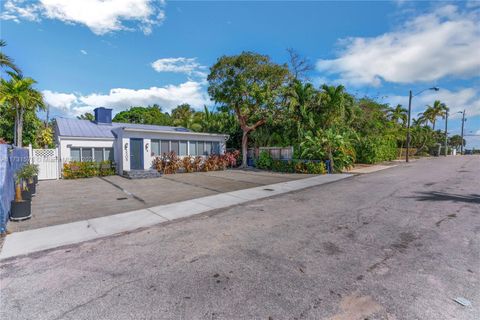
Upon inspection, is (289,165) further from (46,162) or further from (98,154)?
(46,162)

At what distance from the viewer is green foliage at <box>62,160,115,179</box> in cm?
1449

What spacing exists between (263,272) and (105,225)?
4.24m

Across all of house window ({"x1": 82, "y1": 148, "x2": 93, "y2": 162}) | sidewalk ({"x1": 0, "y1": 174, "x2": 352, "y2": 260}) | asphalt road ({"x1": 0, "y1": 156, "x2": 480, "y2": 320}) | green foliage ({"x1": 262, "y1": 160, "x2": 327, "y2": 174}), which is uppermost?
house window ({"x1": 82, "y1": 148, "x2": 93, "y2": 162})

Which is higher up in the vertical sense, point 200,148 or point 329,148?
point 329,148

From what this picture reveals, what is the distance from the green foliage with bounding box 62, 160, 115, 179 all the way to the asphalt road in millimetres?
12109

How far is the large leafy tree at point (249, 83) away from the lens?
1784cm

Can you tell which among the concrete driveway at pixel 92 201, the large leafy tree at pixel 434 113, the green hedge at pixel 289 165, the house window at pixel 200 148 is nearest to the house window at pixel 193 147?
the house window at pixel 200 148

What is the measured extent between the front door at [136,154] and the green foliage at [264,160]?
8972 millimetres

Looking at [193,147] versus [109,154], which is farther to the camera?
[193,147]

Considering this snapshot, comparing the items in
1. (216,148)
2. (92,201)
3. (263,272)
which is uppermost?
(216,148)

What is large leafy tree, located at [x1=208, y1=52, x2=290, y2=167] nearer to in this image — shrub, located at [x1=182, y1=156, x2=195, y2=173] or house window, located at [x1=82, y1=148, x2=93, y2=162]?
shrub, located at [x1=182, y1=156, x2=195, y2=173]

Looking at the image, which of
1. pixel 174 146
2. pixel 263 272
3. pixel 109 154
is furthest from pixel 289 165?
pixel 263 272

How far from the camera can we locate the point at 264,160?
1930 centimetres

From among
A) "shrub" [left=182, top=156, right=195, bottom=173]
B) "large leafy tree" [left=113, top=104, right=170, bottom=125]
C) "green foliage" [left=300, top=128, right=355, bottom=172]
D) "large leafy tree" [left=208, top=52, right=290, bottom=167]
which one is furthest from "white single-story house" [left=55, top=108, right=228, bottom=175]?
"large leafy tree" [left=113, top=104, right=170, bottom=125]
